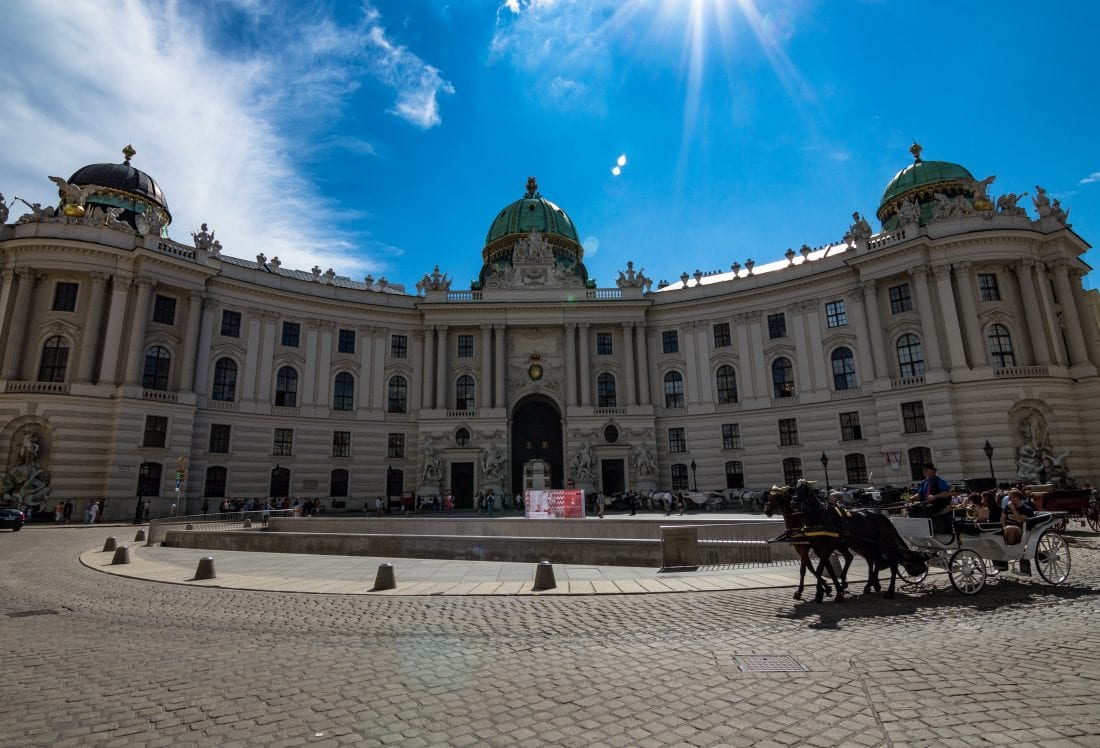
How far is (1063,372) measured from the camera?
36312 mm

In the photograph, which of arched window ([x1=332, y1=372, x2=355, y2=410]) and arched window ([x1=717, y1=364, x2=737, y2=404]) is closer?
arched window ([x1=332, y1=372, x2=355, y2=410])

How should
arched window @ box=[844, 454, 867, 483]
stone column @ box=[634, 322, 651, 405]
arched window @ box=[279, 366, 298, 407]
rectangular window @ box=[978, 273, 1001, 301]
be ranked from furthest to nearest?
stone column @ box=[634, 322, 651, 405]
arched window @ box=[279, 366, 298, 407]
arched window @ box=[844, 454, 867, 483]
rectangular window @ box=[978, 273, 1001, 301]

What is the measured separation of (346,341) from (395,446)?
9872mm

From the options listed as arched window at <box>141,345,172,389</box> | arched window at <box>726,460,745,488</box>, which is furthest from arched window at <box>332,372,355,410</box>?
arched window at <box>726,460,745,488</box>

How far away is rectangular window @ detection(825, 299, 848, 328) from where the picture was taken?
141ft

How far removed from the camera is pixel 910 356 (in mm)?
39469

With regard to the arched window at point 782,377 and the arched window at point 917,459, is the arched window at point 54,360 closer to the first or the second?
the arched window at point 782,377

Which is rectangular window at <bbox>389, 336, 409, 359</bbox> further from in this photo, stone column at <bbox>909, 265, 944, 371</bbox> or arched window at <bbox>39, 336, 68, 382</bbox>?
stone column at <bbox>909, 265, 944, 371</bbox>

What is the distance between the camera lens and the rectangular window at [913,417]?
3734 centimetres

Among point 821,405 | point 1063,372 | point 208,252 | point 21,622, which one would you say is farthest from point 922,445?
point 208,252

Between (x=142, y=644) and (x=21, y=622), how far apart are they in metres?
3.58

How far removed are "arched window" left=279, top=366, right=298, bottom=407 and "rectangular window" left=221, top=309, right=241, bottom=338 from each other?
428 centimetres

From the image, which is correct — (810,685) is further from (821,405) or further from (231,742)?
(821,405)

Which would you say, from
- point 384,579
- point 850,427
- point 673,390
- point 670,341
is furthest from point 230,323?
point 850,427
